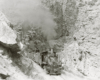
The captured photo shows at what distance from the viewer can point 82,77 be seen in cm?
841

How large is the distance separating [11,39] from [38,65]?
2464 mm

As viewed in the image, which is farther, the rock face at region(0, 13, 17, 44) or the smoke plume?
the smoke plume

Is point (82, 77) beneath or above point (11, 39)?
beneath

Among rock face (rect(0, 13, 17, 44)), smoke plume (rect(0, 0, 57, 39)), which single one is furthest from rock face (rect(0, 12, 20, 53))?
smoke plume (rect(0, 0, 57, 39))

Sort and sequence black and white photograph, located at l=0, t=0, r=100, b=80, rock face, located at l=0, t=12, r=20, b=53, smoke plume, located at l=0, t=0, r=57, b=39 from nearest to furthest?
rock face, located at l=0, t=12, r=20, b=53, black and white photograph, located at l=0, t=0, r=100, b=80, smoke plume, located at l=0, t=0, r=57, b=39

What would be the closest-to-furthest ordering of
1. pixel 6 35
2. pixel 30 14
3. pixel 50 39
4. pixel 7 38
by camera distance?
1. pixel 7 38
2. pixel 6 35
3. pixel 50 39
4. pixel 30 14

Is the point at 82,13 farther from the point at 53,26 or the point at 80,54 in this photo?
the point at 80,54

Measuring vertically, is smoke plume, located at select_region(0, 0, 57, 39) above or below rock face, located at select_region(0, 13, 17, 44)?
above

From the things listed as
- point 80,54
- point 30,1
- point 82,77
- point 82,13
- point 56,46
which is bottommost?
point 82,77

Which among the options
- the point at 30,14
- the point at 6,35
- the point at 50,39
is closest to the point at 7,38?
the point at 6,35

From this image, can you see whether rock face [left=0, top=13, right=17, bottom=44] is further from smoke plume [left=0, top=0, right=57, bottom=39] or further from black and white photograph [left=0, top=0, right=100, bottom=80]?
smoke plume [left=0, top=0, right=57, bottom=39]

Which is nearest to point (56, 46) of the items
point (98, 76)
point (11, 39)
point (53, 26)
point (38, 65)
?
point (53, 26)

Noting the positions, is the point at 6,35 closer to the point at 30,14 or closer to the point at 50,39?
the point at 50,39

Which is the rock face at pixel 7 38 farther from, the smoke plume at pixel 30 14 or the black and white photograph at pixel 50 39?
the smoke plume at pixel 30 14
